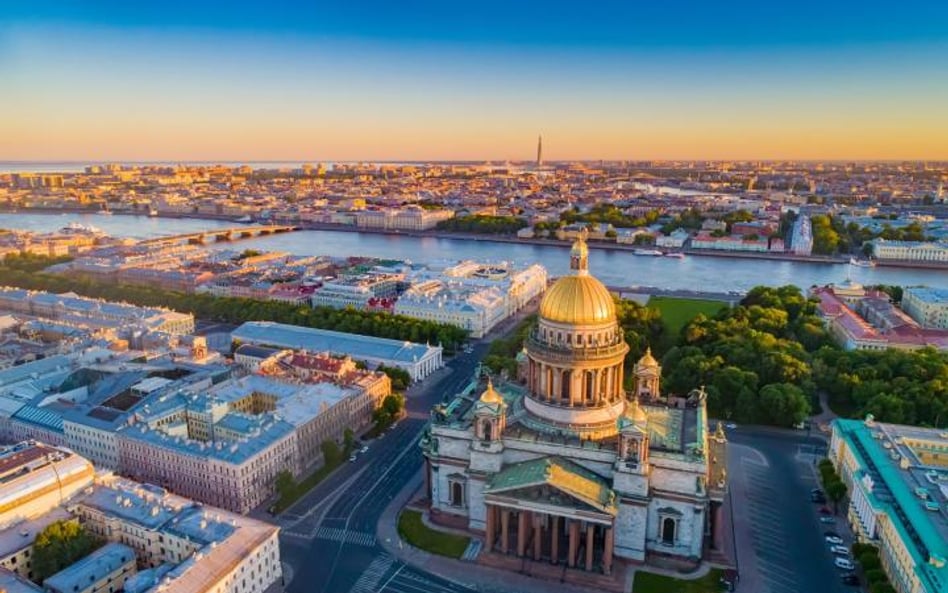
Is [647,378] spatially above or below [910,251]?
above

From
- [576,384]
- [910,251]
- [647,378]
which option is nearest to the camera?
[576,384]

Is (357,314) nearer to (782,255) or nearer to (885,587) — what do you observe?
(885,587)

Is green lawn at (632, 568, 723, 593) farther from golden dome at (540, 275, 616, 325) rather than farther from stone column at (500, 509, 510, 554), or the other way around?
golden dome at (540, 275, 616, 325)

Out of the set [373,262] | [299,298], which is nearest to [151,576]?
[299,298]

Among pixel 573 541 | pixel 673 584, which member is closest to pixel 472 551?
pixel 573 541

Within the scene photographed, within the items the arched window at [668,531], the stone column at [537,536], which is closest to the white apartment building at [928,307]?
the arched window at [668,531]

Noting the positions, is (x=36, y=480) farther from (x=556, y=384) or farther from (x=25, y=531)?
(x=556, y=384)

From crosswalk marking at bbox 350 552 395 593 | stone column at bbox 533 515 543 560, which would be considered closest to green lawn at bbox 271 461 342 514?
crosswalk marking at bbox 350 552 395 593
